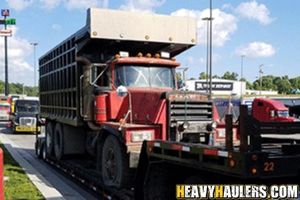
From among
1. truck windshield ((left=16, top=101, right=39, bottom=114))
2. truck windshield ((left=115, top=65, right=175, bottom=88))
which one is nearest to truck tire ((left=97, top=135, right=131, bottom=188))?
truck windshield ((left=115, top=65, right=175, bottom=88))

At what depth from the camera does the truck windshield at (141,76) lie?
10.2 meters

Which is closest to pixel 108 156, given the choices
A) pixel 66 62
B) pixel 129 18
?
pixel 129 18

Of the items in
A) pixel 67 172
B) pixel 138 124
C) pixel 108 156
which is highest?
pixel 138 124

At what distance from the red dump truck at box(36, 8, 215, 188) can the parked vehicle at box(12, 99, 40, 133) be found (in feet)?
59.3

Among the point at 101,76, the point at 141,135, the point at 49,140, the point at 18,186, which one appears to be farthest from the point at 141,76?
the point at 49,140

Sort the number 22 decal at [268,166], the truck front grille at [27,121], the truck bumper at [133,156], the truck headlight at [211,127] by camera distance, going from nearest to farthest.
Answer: the number 22 decal at [268,166] → the truck bumper at [133,156] → the truck headlight at [211,127] → the truck front grille at [27,121]

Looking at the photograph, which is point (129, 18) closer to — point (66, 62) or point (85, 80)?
point (85, 80)

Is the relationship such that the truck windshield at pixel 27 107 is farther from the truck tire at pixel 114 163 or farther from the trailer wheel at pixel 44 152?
the truck tire at pixel 114 163

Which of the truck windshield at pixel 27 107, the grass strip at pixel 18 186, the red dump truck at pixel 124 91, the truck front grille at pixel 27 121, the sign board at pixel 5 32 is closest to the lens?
the red dump truck at pixel 124 91

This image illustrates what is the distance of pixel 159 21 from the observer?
431 inches

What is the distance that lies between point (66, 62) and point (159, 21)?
318cm

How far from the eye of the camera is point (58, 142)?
1449 centimetres

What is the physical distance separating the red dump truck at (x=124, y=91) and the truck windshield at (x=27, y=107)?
790 inches

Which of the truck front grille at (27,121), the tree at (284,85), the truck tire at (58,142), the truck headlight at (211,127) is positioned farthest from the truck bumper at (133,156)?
the tree at (284,85)
